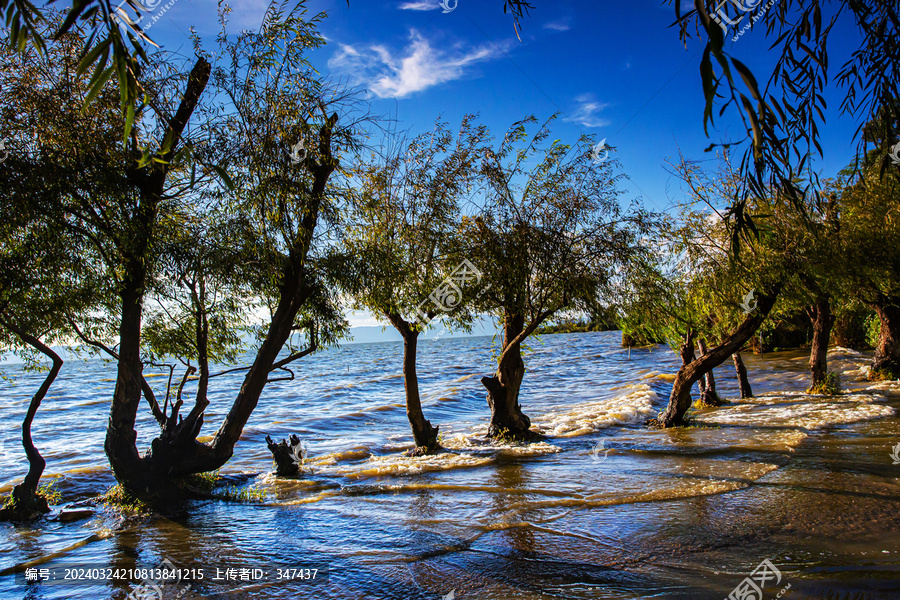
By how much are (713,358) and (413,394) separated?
9452 mm

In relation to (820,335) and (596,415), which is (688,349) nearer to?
(596,415)

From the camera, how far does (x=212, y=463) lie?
11.1 meters

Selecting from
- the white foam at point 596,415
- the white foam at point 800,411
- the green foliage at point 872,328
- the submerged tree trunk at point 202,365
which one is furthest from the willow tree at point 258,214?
the green foliage at point 872,328

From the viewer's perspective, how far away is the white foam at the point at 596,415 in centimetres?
1877

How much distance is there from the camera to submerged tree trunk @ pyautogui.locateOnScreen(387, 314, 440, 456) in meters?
14.4

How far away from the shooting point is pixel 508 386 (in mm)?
15930

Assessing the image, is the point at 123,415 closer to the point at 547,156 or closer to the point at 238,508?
the point at 238,508

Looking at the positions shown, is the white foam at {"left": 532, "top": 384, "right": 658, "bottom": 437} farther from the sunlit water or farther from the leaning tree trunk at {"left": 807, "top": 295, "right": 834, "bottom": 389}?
the leaning tree trunk at {"left": 807, "top": 295, "right": 834, "bottom": 389}

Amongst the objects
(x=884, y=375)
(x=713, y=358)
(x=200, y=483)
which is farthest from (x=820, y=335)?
(x=200, y=483)

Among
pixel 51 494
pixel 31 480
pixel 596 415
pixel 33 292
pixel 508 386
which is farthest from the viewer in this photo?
pixel 596 415

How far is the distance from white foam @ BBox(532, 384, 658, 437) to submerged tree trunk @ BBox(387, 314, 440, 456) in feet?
14.4

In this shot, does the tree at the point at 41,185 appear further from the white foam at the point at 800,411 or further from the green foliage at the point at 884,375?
the green foliage at the point at 884,375

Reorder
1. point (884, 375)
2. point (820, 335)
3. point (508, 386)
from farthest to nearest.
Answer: point (884, 375)
point (820, 335)
point (508, 386)

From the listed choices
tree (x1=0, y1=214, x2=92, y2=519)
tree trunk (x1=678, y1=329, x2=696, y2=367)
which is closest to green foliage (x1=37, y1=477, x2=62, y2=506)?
tree (x1=0, y1=214, x2=92, y2=519)
